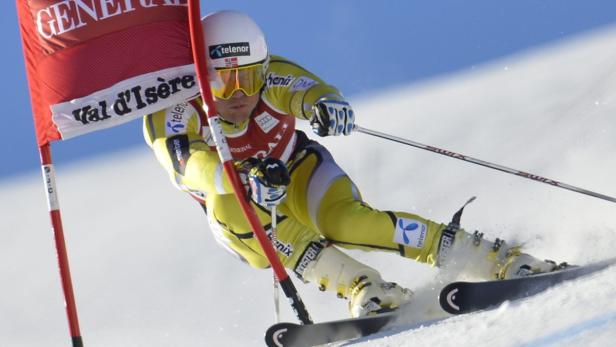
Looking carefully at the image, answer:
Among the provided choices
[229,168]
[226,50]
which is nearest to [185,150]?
[229,168]

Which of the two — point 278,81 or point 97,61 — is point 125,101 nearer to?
point 97,61

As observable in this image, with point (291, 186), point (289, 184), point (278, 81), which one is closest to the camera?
point (289, 184)

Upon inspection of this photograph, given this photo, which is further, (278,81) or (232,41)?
(278,81)

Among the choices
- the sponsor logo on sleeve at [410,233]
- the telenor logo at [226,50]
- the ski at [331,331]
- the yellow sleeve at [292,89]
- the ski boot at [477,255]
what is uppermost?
the telenor logo at [226,50]

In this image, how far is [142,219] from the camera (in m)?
6.50

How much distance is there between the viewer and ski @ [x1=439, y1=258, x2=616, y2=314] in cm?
346

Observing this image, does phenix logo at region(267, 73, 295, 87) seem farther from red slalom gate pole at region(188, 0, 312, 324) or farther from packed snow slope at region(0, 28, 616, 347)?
packed snow slope at region(0, 28, 616, 347)

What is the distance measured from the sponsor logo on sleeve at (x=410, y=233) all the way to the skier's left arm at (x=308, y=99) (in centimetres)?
40

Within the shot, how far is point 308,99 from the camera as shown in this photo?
14.0 ft

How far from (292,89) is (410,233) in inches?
30.3

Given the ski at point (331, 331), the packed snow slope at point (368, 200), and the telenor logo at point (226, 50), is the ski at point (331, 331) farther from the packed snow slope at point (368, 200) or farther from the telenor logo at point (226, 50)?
the telenor logo at point (226, 50)

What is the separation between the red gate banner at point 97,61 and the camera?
4.07 meters

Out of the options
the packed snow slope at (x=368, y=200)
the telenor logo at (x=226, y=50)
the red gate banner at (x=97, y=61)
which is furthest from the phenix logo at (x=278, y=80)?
the packed snow slope at (x=368, y=200)

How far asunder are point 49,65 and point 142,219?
250 centimetres
